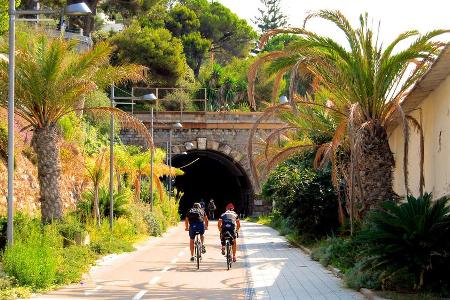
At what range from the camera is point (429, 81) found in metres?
15.9

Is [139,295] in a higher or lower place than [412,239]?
lower

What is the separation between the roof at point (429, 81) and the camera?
13.6 metres

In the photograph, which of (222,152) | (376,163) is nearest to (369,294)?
(376,163)

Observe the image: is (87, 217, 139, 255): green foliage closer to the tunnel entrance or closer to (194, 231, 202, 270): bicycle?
Answer: (194, 231, 202, 270): bicycle

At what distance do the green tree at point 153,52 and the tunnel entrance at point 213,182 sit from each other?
7.06m

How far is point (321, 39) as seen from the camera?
1705cm

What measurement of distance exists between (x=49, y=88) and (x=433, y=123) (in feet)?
31.2

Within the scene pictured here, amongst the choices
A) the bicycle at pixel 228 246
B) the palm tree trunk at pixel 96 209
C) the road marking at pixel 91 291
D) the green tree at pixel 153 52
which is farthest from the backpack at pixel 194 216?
the green tree at pixel 153 52

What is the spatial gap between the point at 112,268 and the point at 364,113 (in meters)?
7.13

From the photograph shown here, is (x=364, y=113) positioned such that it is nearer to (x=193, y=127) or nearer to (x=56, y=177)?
(x=56, y=177)

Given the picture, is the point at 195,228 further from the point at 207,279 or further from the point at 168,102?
the point at 168,102

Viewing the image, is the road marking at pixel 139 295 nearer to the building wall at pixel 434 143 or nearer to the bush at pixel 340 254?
the bush at pixel 340 254

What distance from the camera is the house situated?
51.1 ft

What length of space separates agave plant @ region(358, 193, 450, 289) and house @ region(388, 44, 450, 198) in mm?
2603
